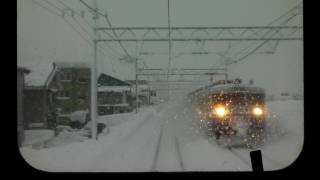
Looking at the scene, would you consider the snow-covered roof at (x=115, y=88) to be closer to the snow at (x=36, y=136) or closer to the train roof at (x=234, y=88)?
the snow at (x=36, y=136)

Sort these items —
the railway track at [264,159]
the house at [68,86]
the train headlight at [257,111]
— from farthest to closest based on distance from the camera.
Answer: the train headlight at [257,111] < the house at [68,86] < the railway track at [264,159]

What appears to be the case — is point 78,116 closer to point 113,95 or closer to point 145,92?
point 113,95

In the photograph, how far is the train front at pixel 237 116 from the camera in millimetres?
3457

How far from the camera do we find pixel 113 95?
351 centimetres

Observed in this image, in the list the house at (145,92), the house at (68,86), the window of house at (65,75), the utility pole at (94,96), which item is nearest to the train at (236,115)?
the house at (145,92)

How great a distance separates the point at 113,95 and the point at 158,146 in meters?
0.61

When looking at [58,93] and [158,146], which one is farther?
[158,146]

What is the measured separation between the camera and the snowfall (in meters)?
2.95
